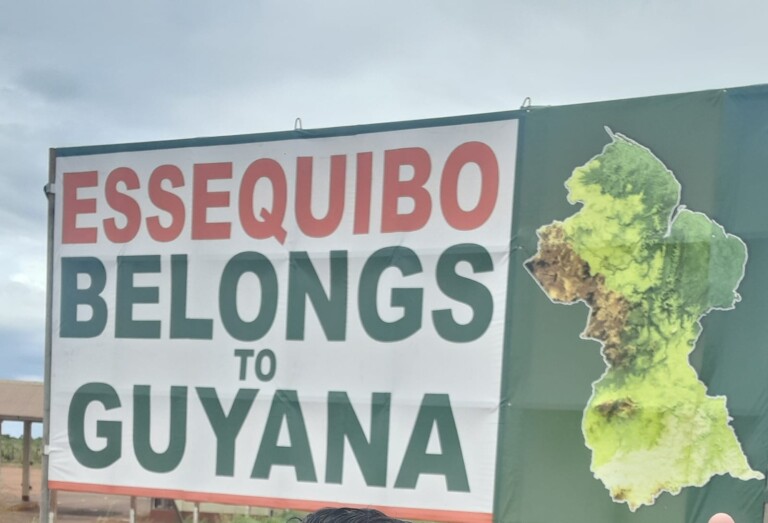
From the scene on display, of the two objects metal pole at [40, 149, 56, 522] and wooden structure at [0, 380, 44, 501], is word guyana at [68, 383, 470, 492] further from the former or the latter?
wooden structure at [0, 380, 44, 501]

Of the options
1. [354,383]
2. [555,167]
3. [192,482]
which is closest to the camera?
[555,167]

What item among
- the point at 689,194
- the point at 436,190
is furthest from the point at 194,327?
the point at 689,194

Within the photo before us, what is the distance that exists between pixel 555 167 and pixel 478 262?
71 cm

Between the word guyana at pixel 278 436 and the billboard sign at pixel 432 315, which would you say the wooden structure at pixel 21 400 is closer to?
the billboard sign at pixel 432 315

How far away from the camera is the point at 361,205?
4.30 metres

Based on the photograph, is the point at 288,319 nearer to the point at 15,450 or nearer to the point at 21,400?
the point at 21,400

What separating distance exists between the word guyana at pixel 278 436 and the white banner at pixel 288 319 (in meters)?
0.01

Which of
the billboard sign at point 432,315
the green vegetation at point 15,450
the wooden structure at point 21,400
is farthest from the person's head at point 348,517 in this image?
the green vegetation at point 15,450

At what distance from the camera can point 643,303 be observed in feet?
12.5

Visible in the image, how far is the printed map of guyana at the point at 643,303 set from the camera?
144 inches

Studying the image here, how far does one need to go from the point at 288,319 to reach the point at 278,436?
2.46 feet

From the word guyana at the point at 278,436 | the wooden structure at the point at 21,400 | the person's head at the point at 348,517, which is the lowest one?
the wooden structure at the point at 21,400

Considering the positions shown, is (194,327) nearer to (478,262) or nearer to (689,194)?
(478,262)

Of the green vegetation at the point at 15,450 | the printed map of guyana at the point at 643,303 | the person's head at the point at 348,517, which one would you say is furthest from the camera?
the green vegetation at the point at 15,450
